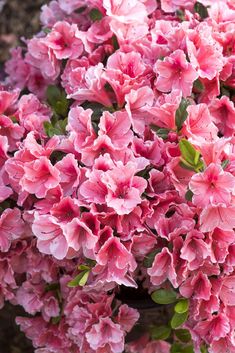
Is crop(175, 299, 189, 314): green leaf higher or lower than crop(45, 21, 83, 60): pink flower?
lower

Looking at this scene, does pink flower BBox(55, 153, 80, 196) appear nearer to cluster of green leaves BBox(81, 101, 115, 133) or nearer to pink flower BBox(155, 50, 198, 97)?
cluster of green leaves BBox(81, 101, 115, 133)

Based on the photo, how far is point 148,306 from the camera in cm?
175

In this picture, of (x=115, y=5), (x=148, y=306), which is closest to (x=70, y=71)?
(x=115, y=5)

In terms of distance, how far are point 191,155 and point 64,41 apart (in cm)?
58

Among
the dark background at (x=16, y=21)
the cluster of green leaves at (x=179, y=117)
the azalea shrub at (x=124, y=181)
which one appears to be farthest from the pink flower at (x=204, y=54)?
the dark background at (x=16, y=21)

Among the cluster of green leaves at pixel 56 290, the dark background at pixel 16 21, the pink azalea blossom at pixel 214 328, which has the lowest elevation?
the dark background at pixel 16 21

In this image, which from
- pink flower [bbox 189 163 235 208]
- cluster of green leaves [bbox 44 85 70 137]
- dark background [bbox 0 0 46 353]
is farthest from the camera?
dark background [bbox 0 0 46 353]

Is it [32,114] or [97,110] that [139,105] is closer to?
[97,110]

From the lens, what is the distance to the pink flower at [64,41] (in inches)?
68.2

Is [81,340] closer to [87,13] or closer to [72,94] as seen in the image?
[72,94]

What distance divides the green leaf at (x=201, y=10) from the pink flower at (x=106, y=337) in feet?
2.61

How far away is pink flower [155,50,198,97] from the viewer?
1509 mm

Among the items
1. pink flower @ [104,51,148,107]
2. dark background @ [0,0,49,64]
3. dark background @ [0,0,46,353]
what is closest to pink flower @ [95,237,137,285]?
pink flower @ [104,51,148,107]

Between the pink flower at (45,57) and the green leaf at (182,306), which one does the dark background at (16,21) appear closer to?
the pink flower at (45,57)
